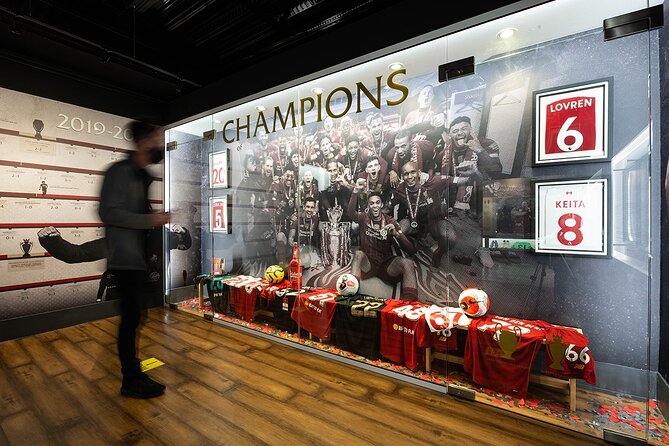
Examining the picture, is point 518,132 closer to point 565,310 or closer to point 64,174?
point 565,310

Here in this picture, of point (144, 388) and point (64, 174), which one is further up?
point (64, 174)

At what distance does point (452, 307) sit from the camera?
2805 mm

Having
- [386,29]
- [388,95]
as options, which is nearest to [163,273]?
[388,95]

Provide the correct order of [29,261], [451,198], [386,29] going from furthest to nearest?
1. [29,261]
2. [451,198]
3. [386,29]

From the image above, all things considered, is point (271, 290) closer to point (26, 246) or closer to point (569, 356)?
point (569, 356)

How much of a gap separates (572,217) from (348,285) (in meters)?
2.12

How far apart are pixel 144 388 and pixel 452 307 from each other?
8.59 ft

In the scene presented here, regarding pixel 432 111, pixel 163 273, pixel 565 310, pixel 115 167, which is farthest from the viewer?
pixel 163 273

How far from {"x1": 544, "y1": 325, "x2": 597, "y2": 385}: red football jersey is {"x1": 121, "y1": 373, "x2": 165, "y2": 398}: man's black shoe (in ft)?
9.51

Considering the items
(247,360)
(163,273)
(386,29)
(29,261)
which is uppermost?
(386,29)

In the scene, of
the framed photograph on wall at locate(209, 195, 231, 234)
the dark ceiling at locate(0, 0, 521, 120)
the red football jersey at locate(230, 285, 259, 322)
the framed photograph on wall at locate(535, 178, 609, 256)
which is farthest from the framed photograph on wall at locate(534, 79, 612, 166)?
the framed photograph on wall at locate(209, 195, 231, 234)

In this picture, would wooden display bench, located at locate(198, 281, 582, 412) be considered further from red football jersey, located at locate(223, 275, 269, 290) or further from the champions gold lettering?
the champions gold lettering

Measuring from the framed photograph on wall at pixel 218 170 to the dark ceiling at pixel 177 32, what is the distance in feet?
3.50

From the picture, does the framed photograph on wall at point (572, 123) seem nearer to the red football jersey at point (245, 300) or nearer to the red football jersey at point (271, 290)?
the red football jersey at point (271, 290)
